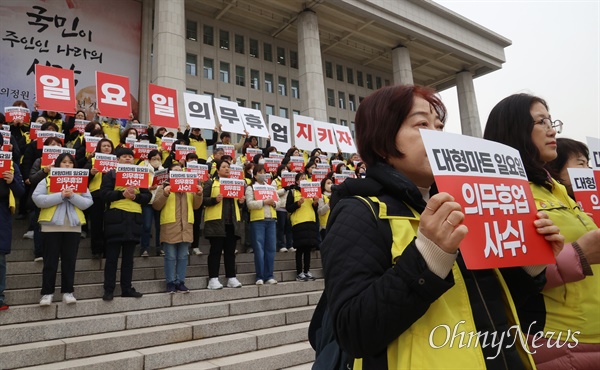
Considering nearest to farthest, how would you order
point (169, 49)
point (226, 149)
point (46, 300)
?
point (46, 300)
point (226, 149)
point (169, 49)

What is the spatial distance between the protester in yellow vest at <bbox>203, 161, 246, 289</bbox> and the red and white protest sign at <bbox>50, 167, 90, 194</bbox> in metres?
2.00

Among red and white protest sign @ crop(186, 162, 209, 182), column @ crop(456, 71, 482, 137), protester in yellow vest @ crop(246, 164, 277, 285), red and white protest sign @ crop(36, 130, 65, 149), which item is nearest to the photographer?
red and white protest sign @ crop(186, 162, 209, 182)

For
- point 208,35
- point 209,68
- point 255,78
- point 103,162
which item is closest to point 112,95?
point 103,162

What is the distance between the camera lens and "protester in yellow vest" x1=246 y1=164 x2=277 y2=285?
269 inches

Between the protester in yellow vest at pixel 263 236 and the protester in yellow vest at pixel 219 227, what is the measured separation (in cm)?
31

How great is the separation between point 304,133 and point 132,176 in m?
7.52

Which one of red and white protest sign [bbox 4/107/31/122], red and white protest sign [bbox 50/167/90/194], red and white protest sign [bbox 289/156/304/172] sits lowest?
red and white protest sign [bbox 50/167/90/194]

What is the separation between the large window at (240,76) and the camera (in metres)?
30.0

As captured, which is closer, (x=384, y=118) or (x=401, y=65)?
(x=384, y=118)

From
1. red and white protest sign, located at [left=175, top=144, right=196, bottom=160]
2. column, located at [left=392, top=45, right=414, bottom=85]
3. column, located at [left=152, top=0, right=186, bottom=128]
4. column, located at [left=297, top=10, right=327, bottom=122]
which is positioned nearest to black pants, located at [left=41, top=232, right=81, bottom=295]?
red and white protest sign, located at [left=175, top=144, right=196, bottom=160]

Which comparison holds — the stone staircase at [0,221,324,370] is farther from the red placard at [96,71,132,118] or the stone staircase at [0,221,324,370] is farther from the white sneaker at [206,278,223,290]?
the red placard at [96,71,132,118]

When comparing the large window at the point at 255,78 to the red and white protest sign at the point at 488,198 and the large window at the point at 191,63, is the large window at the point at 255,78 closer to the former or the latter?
the large window at the point at 191,63

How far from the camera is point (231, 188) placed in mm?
6953

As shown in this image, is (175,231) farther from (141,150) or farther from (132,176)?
(141,150)
